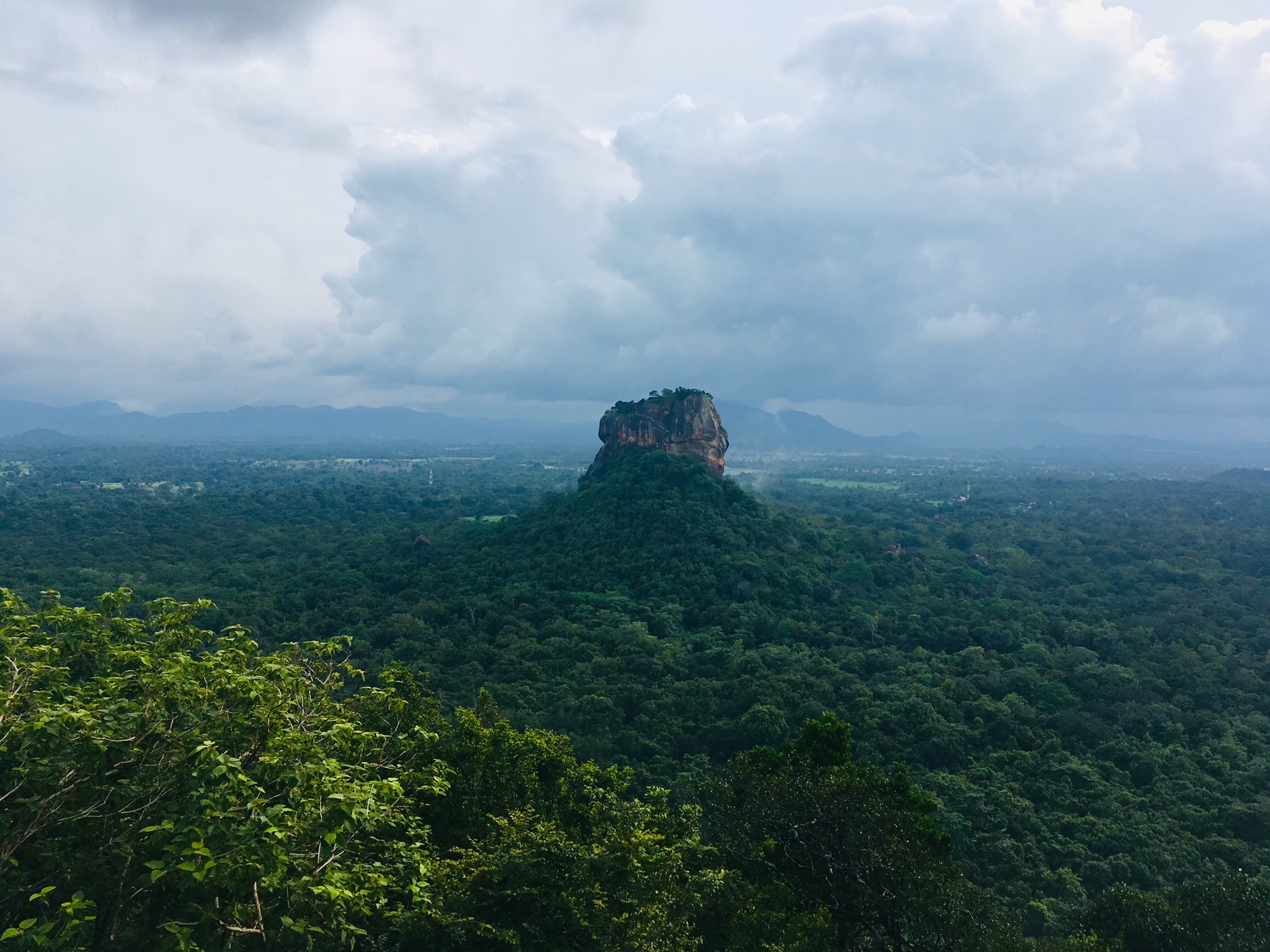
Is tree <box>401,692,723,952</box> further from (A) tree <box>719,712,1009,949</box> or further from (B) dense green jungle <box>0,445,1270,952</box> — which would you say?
(A) tree <box>719,712,1009,949</box>

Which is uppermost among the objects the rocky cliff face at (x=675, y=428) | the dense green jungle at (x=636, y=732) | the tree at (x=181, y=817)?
the rocky cliff face at (x=675, y=428)

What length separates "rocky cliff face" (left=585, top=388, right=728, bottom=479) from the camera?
61844 mm

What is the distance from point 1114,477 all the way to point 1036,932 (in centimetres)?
17352

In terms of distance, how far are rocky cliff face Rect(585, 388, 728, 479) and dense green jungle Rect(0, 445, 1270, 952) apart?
10.9 ft

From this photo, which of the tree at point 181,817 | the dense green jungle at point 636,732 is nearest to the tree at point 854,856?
the dense green jungle at point 636,732

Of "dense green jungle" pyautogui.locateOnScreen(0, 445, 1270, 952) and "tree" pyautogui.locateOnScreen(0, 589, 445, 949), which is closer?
"tree" pyautogui.locateOnScreen(0, 589, 445, 949)

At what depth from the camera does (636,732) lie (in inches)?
1037

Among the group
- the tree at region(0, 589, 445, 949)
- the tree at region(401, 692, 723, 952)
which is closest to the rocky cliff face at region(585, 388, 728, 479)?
the tree at region(401, 692, 723, 952)

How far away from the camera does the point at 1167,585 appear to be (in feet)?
169

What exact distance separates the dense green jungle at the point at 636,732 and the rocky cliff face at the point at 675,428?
10.9ft

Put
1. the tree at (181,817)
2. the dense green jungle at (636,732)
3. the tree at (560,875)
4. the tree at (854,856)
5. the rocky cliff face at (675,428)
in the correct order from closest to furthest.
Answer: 1. the tree at (181,817)
2. the dense green jungle at (636,732)
3. the tree at (560,875)
4. the tree at (854,856)
5. the rocky cliff face at (675,428)

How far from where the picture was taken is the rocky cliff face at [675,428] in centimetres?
6184

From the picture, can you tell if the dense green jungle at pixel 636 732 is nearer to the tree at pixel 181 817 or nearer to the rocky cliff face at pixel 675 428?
the tree at pixel 181 817

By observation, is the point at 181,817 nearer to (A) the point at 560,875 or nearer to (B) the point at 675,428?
(A) the point at 560,875
